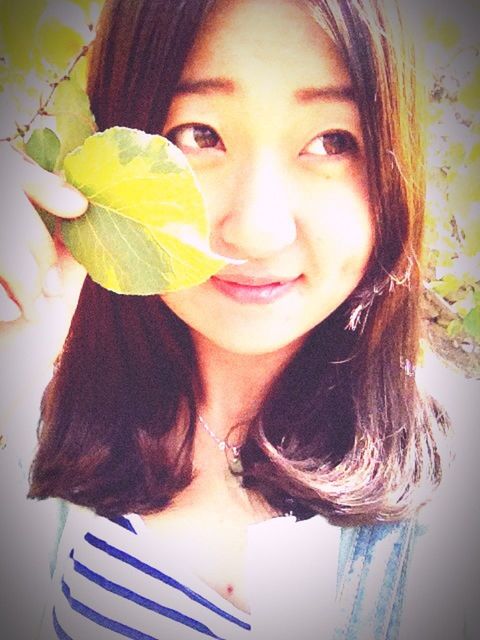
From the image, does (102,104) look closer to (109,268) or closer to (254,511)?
(109,268)

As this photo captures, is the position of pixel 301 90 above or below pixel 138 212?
above

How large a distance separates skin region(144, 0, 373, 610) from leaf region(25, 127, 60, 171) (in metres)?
0.16

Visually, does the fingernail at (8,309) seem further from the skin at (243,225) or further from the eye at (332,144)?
the eye at (332,144)

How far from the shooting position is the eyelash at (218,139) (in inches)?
33.6

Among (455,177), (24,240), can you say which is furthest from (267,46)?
(24,240)

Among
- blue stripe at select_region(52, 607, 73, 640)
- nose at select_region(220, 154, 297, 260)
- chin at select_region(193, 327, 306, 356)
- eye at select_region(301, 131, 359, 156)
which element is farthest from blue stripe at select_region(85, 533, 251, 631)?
eye at select_region(301, 131, 359, 156)

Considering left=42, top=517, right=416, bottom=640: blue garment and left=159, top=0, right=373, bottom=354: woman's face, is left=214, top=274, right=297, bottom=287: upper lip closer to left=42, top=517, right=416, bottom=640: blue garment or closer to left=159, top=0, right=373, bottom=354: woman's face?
left=159, top=0, right=373, bottom=354: woman's face

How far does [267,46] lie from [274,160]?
139 millimetres

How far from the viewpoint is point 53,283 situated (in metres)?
0.93

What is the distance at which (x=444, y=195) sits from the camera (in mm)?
896

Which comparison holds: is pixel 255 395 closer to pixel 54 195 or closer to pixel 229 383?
pixel 229 383

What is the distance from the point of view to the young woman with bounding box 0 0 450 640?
862 millimetres

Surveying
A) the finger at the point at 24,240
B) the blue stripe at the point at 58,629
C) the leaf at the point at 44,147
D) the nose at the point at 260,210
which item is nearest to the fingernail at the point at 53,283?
the finger at the point at 24,240

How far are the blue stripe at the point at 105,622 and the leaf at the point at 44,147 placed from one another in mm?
602
